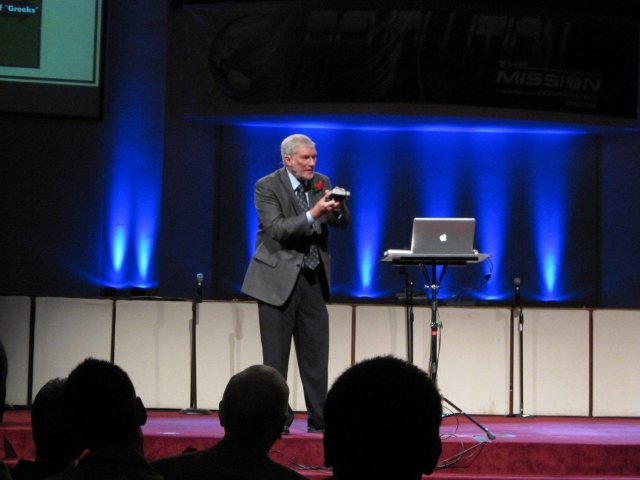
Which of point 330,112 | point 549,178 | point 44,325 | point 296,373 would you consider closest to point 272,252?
point 296,373

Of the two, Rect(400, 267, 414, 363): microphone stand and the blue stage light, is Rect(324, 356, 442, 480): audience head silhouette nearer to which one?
Rect(400, 267, 414, 363): microphone stand

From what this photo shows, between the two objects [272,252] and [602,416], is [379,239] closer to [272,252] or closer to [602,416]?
[602,416]

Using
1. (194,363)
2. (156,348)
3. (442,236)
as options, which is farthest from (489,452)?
(156,348)

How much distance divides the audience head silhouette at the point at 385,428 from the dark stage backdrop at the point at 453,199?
703 centimetres

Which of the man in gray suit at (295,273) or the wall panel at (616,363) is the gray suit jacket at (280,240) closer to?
the man in gray suit at (295,273)

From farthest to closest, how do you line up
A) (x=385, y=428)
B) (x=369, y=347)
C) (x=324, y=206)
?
1. (x=369, y=347)
2. (x=324, y=206)
3. (x=385, y=428)

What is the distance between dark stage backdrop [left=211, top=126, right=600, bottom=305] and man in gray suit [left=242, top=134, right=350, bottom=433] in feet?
11.0

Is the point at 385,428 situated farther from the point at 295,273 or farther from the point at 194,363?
the point at 194,363

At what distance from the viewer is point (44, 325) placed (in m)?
7.00

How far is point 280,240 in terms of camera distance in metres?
5.09

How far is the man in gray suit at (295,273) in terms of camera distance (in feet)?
16.8

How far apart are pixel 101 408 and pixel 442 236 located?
358 centimetres

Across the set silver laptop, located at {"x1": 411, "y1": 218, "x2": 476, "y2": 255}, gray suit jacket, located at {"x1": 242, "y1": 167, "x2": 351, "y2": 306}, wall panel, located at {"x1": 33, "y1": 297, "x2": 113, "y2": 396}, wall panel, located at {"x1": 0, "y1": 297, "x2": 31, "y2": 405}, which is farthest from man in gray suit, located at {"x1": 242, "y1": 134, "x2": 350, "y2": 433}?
wall panel, located at {"x1": 0, "y1": 297, "x2": 31, "y2": 405}

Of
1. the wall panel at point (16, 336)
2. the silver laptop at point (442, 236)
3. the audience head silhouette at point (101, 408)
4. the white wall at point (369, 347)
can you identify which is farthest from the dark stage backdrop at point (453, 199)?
the audience head silhouette at point (101, 408)
